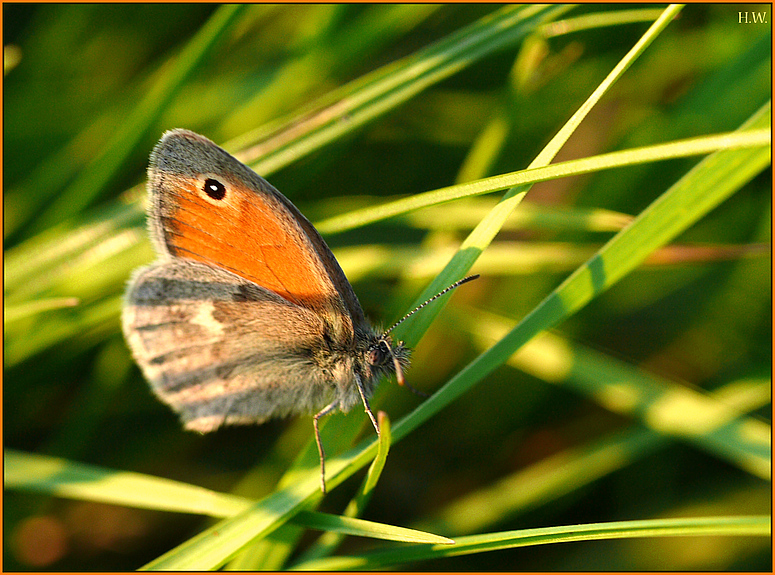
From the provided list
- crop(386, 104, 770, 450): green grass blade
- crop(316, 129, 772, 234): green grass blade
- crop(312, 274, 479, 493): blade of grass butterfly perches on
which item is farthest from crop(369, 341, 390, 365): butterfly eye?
crop(316, 129, 772, 234): green grass blade

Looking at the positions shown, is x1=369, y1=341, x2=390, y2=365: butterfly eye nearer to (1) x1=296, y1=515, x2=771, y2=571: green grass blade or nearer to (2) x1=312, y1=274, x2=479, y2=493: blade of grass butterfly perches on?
(2) x1=312, y1=274, x2=479, y2=493: blade of grass butterfly perches on

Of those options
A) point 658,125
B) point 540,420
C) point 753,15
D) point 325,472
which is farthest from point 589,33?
point 325,472

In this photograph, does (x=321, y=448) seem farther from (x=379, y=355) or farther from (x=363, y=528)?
(x=379, y=355)

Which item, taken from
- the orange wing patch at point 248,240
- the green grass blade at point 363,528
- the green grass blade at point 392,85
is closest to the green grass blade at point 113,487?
the green grass blade at point 363,528

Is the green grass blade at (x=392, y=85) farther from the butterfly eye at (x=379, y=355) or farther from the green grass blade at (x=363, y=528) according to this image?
the green grass blade at (x=363, y=528)

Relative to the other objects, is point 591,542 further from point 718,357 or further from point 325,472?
point 325,472

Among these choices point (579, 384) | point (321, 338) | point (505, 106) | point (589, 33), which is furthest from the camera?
point (589, 33)
